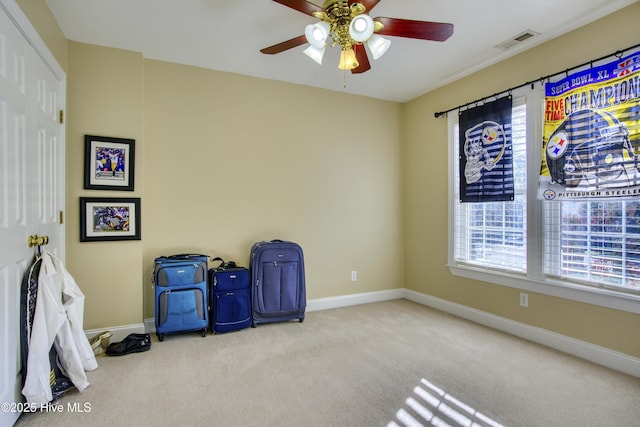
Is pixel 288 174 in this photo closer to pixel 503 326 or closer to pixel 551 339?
pixel 503 326

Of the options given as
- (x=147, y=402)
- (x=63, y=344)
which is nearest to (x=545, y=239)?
(x=147, y=402)

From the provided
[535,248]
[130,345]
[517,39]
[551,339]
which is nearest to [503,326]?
[551,339]

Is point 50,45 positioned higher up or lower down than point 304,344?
higher up

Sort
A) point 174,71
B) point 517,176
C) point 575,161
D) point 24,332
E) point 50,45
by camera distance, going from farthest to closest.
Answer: point 174,71
point 517,176
point 575,161
point 50,45
point 24,332

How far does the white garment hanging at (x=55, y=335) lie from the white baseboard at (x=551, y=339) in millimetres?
3440

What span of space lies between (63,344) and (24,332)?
29 cm

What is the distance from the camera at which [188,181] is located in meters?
3.41

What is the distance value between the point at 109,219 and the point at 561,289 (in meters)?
3.97

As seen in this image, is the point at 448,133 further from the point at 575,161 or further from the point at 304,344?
the point at 304,344

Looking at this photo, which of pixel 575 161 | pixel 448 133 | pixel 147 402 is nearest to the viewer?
pixel 147 402

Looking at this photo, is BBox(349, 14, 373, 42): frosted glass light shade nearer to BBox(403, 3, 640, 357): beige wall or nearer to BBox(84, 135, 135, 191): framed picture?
BBox(403, 3, 640, 357): beige wall

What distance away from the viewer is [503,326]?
127 inches

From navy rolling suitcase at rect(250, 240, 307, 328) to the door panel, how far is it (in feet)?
5.62

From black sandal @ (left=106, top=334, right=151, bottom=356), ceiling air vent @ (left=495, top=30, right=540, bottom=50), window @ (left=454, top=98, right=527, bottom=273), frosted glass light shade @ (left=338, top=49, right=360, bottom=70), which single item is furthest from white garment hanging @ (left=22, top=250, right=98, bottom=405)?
ceiling air vent @ (left=495, top=30, right=540, bottom=50)
